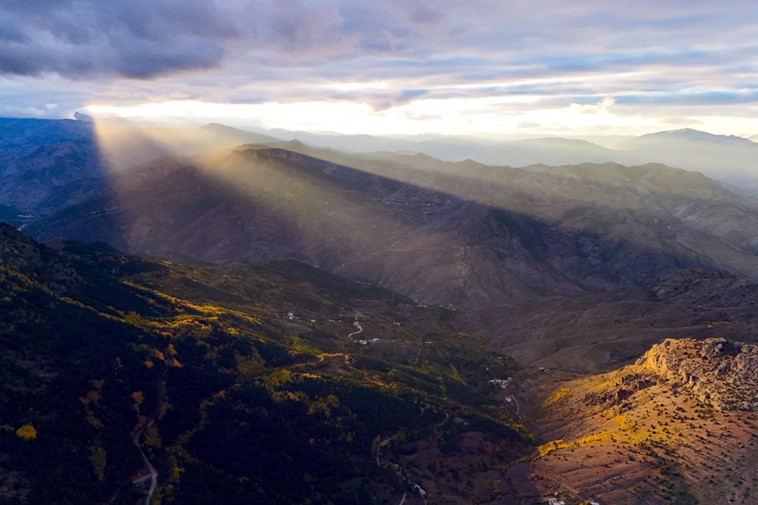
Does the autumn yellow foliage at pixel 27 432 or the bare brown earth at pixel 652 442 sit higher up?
the autumn yellow foliage at pixel 27 432

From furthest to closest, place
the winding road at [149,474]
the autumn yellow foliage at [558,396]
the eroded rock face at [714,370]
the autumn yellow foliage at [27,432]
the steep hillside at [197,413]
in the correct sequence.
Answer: the autumn yellow foliage at [558,396]
the eroded rock face at [714,370]
the steep hillside at [197,413]
the winding road at [149,474]
the autumn yellow foliage at [27,432]

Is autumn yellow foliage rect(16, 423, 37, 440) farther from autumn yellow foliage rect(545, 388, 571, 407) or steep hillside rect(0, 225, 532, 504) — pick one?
autumn yellow foliage rect(545, 388, 571, 407)

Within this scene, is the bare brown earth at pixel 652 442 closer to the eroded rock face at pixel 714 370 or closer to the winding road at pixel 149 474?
the eroded rock face at pixel 714 370

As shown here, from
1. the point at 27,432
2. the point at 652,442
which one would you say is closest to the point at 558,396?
the point at 652,442

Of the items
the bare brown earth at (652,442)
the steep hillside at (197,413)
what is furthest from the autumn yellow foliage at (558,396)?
the steep hillside at (197,413)

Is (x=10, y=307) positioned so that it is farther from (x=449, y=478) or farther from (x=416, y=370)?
(x=416, y=370)

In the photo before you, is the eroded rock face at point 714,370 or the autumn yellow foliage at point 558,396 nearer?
the eroded rock face at point 714,370

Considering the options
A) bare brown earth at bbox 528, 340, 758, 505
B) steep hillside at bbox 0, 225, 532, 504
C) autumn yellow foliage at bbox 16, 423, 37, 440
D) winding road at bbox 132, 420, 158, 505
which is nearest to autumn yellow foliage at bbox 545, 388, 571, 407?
bare brown earth at bbox 528, 340, 758, 505
